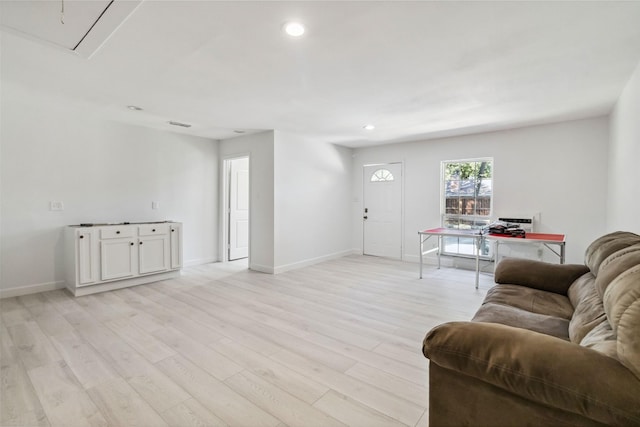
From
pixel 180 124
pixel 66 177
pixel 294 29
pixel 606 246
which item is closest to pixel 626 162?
pixel 606 246

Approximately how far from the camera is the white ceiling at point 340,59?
1872 millimetres

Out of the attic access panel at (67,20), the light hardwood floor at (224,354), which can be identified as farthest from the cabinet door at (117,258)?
the attic access panel at (67,20)

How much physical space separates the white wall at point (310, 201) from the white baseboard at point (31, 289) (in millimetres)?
2916

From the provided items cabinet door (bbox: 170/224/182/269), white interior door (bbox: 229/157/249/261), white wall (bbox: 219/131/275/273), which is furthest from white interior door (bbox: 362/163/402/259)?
cabinet door (bbox: 170/224/182/269)

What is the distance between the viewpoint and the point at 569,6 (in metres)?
1.81

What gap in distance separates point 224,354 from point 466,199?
469 centimetres

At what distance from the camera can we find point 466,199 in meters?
5.36

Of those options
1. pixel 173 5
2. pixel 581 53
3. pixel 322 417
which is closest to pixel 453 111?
pixel 581 53

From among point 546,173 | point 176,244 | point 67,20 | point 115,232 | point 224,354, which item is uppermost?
point 67,20

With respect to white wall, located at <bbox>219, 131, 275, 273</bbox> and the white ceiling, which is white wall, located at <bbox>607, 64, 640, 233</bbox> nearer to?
the white ceiling

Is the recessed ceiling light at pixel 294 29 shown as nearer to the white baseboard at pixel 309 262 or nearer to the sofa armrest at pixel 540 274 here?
the sofa armrest at pixel 540 274

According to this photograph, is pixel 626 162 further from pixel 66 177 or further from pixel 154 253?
pixel 66 177

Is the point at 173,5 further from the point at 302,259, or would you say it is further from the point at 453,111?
the point at 302,259

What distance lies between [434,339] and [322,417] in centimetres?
88
